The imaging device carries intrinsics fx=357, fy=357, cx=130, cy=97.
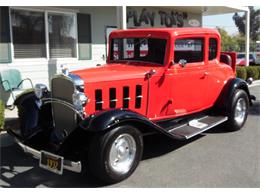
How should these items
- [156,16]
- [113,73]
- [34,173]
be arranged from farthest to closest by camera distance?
[156,16] → [113,73] → [34,173]

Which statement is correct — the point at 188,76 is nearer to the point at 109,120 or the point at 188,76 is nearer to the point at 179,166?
the point at 179,166

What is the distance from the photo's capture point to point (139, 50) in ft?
18.5

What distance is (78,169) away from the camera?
3.82 meters

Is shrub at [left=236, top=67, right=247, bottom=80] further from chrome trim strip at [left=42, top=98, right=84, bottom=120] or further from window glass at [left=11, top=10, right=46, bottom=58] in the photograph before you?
chrome trim strip at [left=42, top=98, right=84, bottom=120]

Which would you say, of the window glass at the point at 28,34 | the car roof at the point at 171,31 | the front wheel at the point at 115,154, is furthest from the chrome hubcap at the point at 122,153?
the window glass at the point at 28,34

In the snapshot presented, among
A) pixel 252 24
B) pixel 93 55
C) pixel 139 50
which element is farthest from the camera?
pixel 252 24

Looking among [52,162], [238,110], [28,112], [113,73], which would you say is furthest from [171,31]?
[52,162]

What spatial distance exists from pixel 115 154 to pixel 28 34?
566cm

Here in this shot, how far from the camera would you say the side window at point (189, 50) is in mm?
5504

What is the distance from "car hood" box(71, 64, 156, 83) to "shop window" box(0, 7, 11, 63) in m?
3.98

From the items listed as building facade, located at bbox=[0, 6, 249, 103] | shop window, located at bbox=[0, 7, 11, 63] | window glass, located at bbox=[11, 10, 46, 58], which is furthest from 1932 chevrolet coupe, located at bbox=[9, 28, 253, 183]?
window glass, located at bbox=[11, 10, 46, 58]

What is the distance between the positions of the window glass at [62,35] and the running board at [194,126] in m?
4.90
